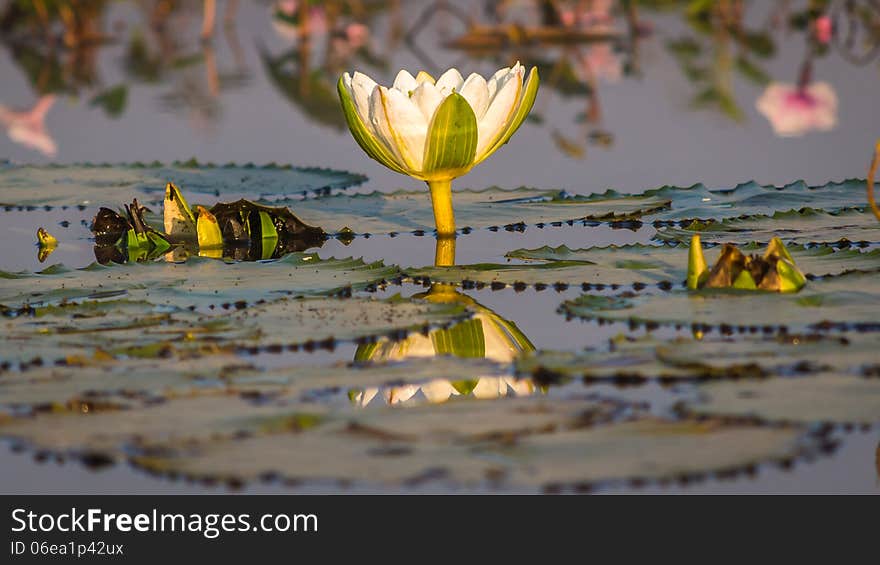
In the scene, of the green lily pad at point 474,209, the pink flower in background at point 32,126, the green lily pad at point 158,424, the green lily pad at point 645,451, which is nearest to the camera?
the green lily pad at point 645,451

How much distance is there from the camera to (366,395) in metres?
2.17

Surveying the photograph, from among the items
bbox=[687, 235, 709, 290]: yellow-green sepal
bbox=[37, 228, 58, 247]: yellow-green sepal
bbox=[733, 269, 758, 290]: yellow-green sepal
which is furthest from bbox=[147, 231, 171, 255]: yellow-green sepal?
bbox=[733, 269, 758, 290]: yellow-green sepal

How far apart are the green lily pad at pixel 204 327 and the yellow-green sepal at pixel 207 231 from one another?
2.74 ft

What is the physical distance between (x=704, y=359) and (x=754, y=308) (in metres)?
0.35

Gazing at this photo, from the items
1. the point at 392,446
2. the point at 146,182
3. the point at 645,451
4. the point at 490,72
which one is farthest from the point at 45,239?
the point at 490,72

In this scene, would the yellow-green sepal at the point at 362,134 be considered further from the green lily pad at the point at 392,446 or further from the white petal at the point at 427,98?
the green lily pad at the point at 392,446

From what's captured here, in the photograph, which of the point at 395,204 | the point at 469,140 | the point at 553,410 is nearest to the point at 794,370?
the point at 553,410

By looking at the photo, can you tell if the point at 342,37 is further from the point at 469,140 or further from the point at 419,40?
the point at 469,140

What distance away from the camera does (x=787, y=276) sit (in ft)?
8.75

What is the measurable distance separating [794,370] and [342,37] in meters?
8.24

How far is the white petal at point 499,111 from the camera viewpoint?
10.6 feet

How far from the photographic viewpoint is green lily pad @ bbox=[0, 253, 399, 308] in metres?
2.83

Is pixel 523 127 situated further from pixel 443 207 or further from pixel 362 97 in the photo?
pixel 362 97

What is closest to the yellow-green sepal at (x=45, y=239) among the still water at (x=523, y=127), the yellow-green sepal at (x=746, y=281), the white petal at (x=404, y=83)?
the still water at (x=523, y=127)
